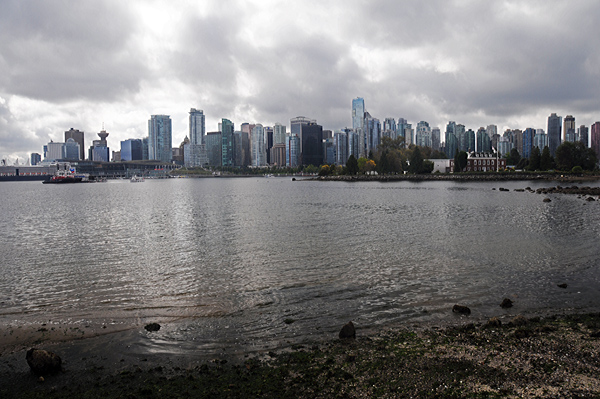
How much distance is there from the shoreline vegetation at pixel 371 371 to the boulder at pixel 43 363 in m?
0.21

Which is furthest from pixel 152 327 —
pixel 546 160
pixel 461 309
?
pixel 546 160

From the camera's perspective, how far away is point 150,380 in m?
10.2

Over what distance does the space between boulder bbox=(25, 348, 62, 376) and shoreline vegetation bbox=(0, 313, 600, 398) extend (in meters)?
0.21

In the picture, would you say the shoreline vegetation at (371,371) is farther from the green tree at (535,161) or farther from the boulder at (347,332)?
the green tree at (535,161)

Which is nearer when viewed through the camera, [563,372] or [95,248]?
[563,372]

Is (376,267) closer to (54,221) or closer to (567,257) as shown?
(567,257)

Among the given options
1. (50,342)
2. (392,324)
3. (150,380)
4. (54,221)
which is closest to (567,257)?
(392,324)

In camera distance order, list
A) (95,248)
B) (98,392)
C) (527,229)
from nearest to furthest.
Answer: (98,392)
(95,248)
(527,229)

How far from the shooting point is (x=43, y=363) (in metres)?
10.5

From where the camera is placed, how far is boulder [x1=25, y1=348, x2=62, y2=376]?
34.4ft

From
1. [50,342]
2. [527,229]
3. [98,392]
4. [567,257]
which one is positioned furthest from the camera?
[527,229]

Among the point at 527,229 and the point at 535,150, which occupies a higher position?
the point at 535,150

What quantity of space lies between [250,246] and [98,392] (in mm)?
20642

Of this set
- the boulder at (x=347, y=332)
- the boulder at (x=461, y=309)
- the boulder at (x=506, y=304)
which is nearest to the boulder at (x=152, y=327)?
the boulder at (x=347, y=332)
